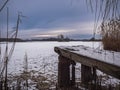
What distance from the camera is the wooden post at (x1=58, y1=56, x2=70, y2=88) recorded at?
4.25 metres

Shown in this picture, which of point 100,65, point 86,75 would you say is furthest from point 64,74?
point 100,65

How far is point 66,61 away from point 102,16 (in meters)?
3.14

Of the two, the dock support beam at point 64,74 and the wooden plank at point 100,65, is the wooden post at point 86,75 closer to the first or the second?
the dock support beam at point 64,74

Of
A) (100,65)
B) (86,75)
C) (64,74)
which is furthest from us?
(64,74)

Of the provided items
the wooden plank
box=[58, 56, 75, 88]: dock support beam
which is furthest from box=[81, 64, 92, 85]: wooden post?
the wooden plank

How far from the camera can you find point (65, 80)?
4250mm

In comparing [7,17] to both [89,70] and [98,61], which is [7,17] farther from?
[89,70]

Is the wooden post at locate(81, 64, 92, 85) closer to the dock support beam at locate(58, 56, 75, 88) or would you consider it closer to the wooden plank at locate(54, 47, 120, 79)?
the dock support beam at locate(58, 56, 75, 88)

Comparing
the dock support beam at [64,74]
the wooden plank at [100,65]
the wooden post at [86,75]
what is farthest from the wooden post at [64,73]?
the wooden plank at [100,65]

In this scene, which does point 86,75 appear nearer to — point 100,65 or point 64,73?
point 64,73

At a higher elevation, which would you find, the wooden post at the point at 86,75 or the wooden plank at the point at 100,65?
the wooden plank at the point at 100,65

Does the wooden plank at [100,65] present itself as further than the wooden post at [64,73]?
No

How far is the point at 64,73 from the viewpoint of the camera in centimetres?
430

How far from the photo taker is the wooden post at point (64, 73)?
167 inches
